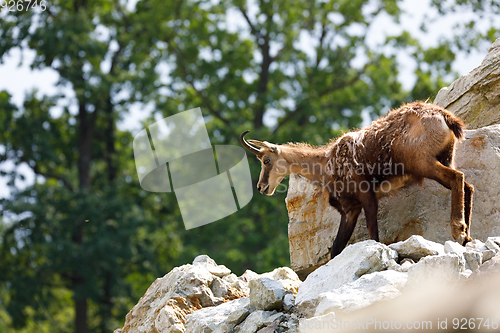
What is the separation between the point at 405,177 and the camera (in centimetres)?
653

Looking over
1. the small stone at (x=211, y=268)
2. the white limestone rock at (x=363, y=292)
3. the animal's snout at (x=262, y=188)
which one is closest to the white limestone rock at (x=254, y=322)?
the white limestone rock at (x=363, y=292)

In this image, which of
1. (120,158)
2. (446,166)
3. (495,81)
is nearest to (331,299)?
(446,166)

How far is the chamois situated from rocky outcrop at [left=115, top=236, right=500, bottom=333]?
0.84 metres

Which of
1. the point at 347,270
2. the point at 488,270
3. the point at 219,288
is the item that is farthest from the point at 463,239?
the point at 219,288

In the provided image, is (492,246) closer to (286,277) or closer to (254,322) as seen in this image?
(254,322)

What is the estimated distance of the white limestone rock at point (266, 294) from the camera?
539 cm

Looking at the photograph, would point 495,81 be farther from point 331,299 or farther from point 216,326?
point 216,326

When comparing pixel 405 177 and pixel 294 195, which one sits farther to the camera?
pixel 294 195

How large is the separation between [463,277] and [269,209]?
52.9 feet

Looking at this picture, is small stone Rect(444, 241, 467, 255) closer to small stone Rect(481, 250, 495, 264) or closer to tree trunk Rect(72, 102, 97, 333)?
small stone Rect(481, 250, 495, 264)

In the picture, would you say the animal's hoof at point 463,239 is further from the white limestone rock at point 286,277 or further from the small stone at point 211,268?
the small stone at point 211,268

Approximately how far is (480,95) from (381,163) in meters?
Answer: 2.29

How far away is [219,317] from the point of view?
5.71 meters

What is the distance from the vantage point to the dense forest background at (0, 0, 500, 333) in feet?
62.3
